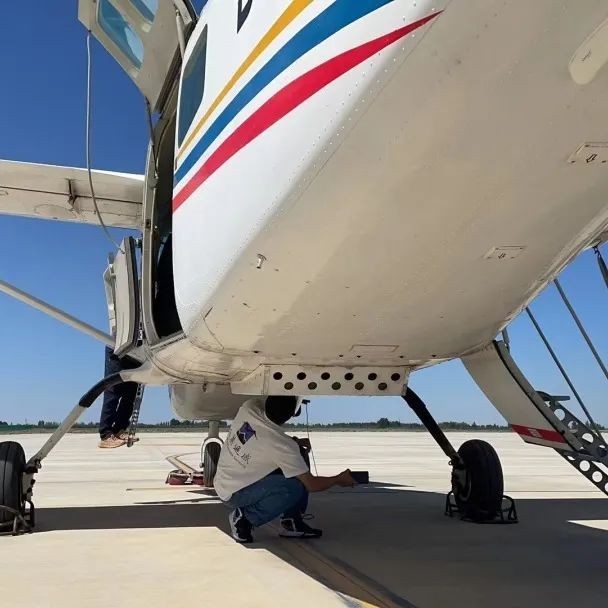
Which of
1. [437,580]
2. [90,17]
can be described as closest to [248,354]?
[437,580]

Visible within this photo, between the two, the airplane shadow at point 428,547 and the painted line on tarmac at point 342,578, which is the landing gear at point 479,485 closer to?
the airplane shadow at point 428,547

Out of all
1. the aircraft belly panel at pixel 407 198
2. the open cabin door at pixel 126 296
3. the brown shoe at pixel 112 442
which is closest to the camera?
the aircraft belly panel at pixel 407 198

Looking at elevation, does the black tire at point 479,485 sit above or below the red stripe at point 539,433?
below

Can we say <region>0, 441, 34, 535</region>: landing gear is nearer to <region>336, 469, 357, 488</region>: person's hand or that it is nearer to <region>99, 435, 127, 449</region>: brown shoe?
<region>99, 435, 127, 449</region>: brown shoe

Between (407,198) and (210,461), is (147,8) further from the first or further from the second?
(210,461)

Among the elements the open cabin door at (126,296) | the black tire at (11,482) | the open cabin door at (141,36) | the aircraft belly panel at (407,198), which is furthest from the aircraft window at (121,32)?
the black tire at (11,482)

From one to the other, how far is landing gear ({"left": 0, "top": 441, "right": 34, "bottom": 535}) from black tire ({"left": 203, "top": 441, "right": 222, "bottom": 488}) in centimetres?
296

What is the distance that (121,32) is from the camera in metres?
5.46

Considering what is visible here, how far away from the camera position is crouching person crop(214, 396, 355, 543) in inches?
184

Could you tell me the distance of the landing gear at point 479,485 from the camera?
5.59 meters

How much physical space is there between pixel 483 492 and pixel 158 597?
319cm

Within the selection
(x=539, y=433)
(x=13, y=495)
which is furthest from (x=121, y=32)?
(x=539, y=433)

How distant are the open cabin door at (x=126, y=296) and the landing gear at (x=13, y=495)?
4.03 feet

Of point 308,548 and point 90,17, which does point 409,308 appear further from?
point 90,17
